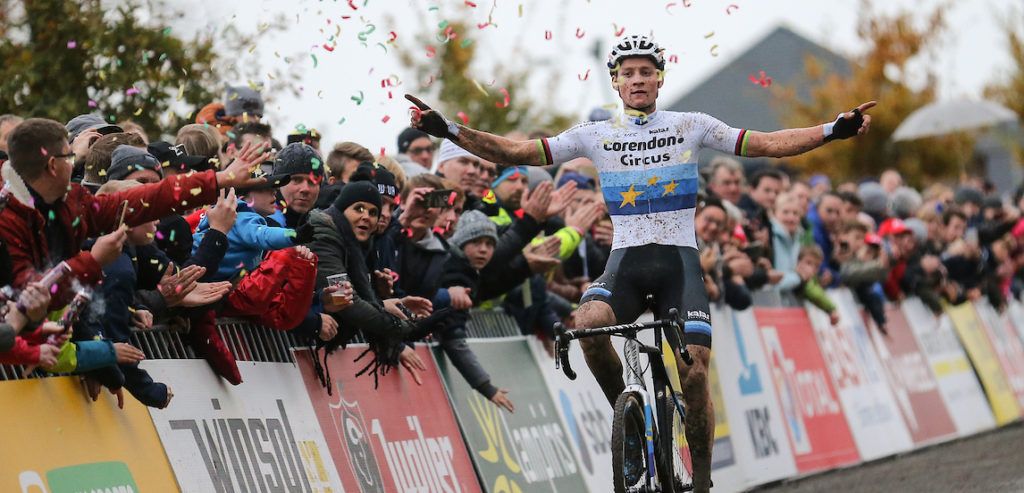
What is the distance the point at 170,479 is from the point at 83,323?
0.88 meters

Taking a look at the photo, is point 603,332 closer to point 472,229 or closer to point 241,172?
point 241,172

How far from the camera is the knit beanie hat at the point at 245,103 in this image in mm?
10586

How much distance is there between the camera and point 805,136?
28.1 ft

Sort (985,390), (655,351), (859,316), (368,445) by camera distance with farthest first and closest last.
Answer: (985,390) → (859,316) → (368,445) → (655,351)

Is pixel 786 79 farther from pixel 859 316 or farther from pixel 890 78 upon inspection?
pixel 859 316

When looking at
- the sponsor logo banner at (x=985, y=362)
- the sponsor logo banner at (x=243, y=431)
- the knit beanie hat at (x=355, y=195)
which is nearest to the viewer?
the sponsor logo banner at (x=243, y=431)

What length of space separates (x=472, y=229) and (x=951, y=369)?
1042 centimetres

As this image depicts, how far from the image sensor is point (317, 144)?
33.9 ft

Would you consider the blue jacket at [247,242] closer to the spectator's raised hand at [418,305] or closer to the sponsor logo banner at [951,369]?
the spectator's raised hand at [418,305]

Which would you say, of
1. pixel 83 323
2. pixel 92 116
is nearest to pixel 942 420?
pixel 92 116

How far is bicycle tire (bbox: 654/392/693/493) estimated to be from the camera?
8.24 meters

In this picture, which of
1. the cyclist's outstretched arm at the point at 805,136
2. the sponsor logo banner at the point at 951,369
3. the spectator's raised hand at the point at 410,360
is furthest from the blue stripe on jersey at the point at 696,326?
the sponsor logo banner at the point at 951,369

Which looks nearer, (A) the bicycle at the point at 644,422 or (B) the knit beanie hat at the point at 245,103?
(A) the bicycle at the point at 644,422

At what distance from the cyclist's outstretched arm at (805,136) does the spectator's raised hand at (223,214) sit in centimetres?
293
